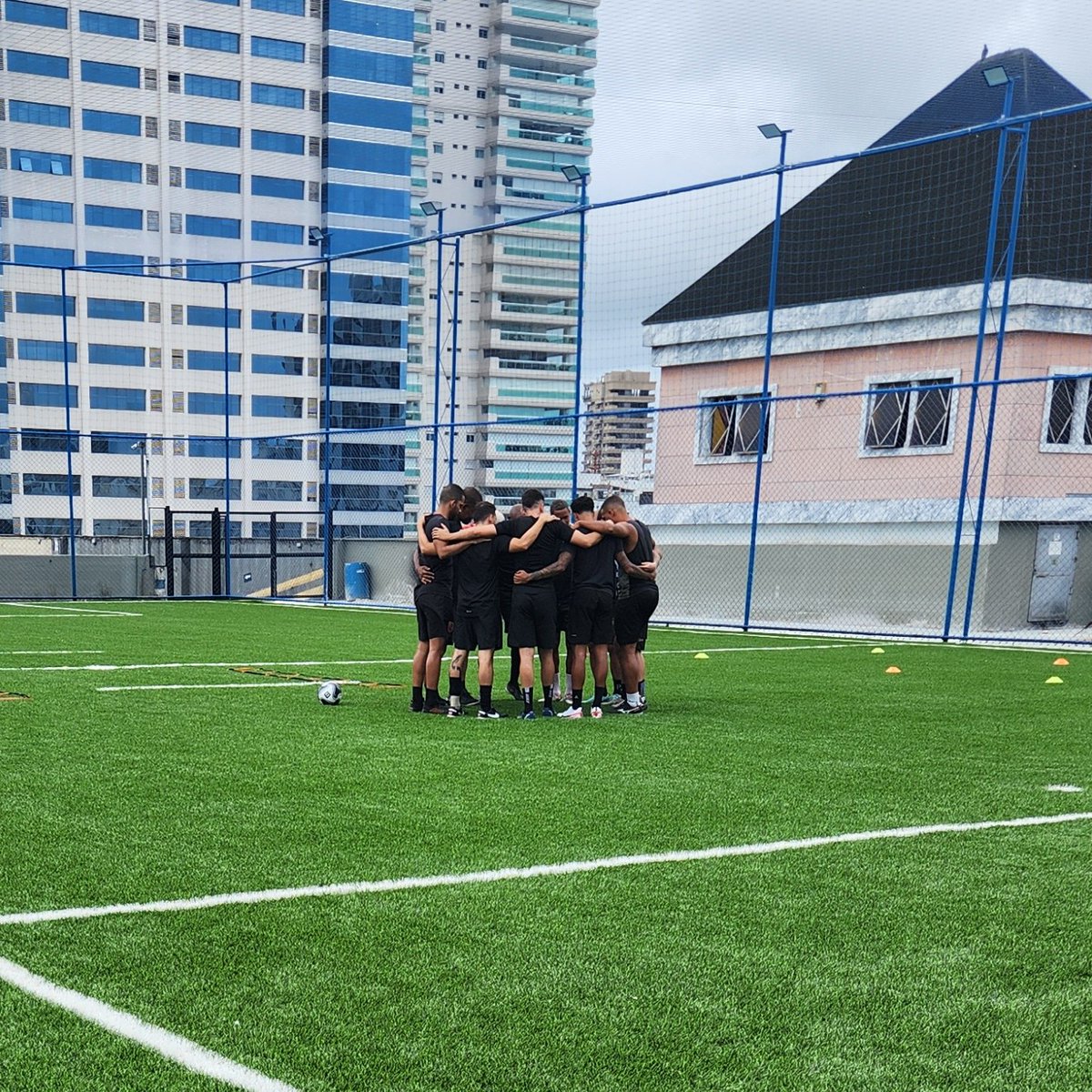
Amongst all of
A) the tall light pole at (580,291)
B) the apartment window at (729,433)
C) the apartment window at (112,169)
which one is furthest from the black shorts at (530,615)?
the apartment window at (112,169)

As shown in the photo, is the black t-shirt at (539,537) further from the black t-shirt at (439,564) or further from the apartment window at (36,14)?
the apartment window at (36,14)

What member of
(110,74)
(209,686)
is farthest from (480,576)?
(110,74)

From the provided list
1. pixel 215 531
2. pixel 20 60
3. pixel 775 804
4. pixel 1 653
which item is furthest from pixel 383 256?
pixel 775 804

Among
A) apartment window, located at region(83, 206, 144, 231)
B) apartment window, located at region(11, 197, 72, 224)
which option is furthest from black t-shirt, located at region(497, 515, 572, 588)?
apartment window, located at region(11, 197, 72, 224)

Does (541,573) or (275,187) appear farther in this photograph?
(275,187)

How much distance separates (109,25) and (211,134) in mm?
7553

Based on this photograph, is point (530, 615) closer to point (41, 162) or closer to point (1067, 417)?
point (1067, 417)

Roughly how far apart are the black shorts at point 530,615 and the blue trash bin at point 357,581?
51.5 ft

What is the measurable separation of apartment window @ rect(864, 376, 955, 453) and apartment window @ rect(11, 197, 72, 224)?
5640 centimetres

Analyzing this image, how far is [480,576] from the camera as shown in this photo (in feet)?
27.5

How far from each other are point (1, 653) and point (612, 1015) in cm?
1029

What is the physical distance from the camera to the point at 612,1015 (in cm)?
324

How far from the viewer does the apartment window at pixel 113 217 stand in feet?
213

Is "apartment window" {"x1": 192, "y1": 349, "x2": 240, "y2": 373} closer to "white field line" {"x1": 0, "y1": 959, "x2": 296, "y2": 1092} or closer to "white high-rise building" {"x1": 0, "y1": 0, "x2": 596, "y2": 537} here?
"white high-rise building" {"x1": 0, "y1": 0, "x2": 596, "y2": 537}
